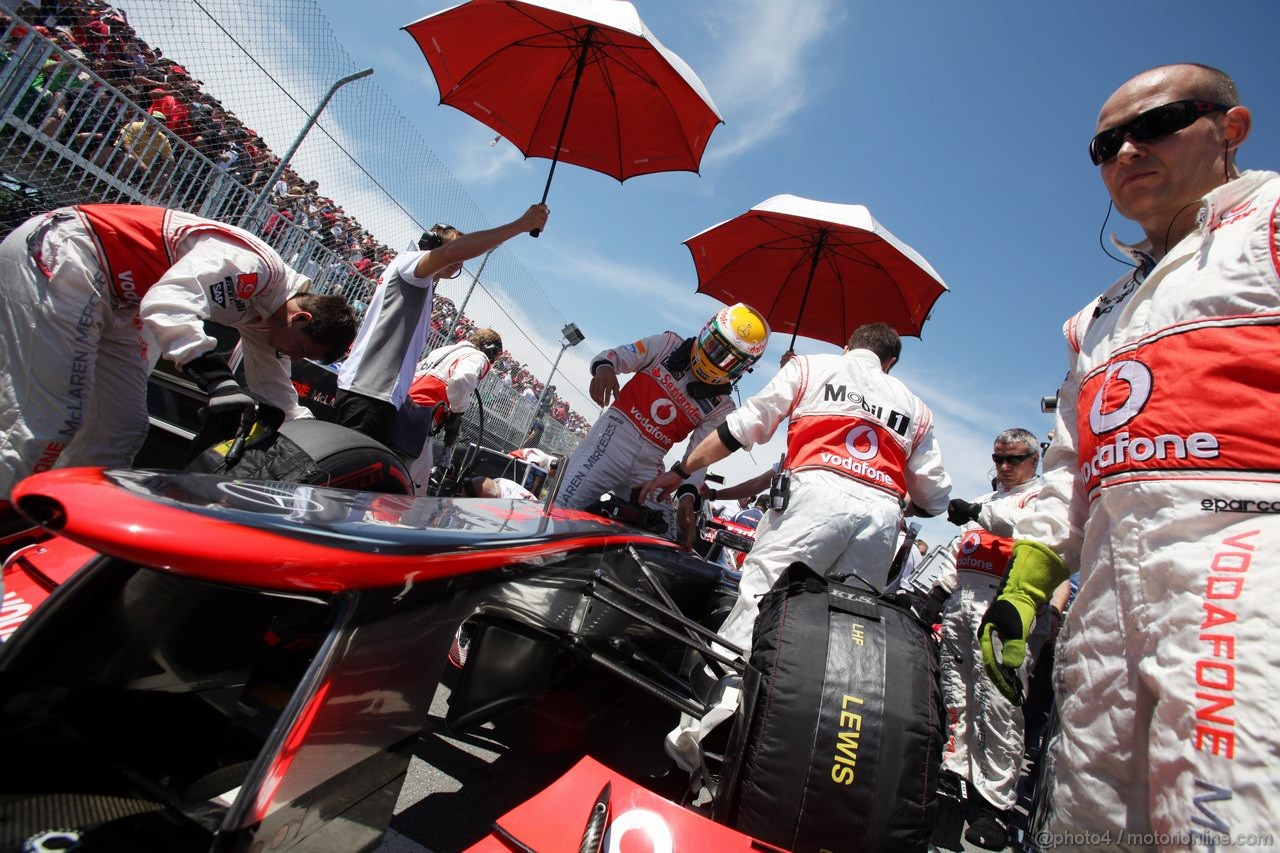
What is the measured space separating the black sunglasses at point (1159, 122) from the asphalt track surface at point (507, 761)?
6.35 ft

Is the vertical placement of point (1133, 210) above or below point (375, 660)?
above

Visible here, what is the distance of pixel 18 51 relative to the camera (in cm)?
495

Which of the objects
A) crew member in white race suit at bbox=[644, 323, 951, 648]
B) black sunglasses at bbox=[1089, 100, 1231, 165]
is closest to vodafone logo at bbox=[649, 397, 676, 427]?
crew member in white race suit at bbox=[644, 323, 951, 648]

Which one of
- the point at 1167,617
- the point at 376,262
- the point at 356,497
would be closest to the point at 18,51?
the point at 376,262

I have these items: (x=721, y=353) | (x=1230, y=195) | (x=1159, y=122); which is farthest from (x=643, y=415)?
(x=1230, y=195)

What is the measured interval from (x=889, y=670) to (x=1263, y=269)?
98cm

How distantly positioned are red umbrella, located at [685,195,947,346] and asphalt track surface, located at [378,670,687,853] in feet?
11.3

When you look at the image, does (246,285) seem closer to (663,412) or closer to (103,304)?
(103,304)

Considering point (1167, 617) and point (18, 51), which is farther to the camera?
point (18, 51)

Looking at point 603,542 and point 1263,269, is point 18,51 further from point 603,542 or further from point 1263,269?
point 1263,269

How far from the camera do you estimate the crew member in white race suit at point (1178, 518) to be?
0.95 metres

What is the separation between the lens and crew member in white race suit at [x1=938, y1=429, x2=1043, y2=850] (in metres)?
3.61

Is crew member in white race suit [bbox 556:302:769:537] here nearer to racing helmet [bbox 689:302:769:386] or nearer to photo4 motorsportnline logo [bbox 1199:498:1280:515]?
racing helmet [bbox 689:302:769:386]

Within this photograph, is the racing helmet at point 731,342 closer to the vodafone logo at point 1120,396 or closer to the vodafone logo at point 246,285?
the vodafone logo at point 246,285
